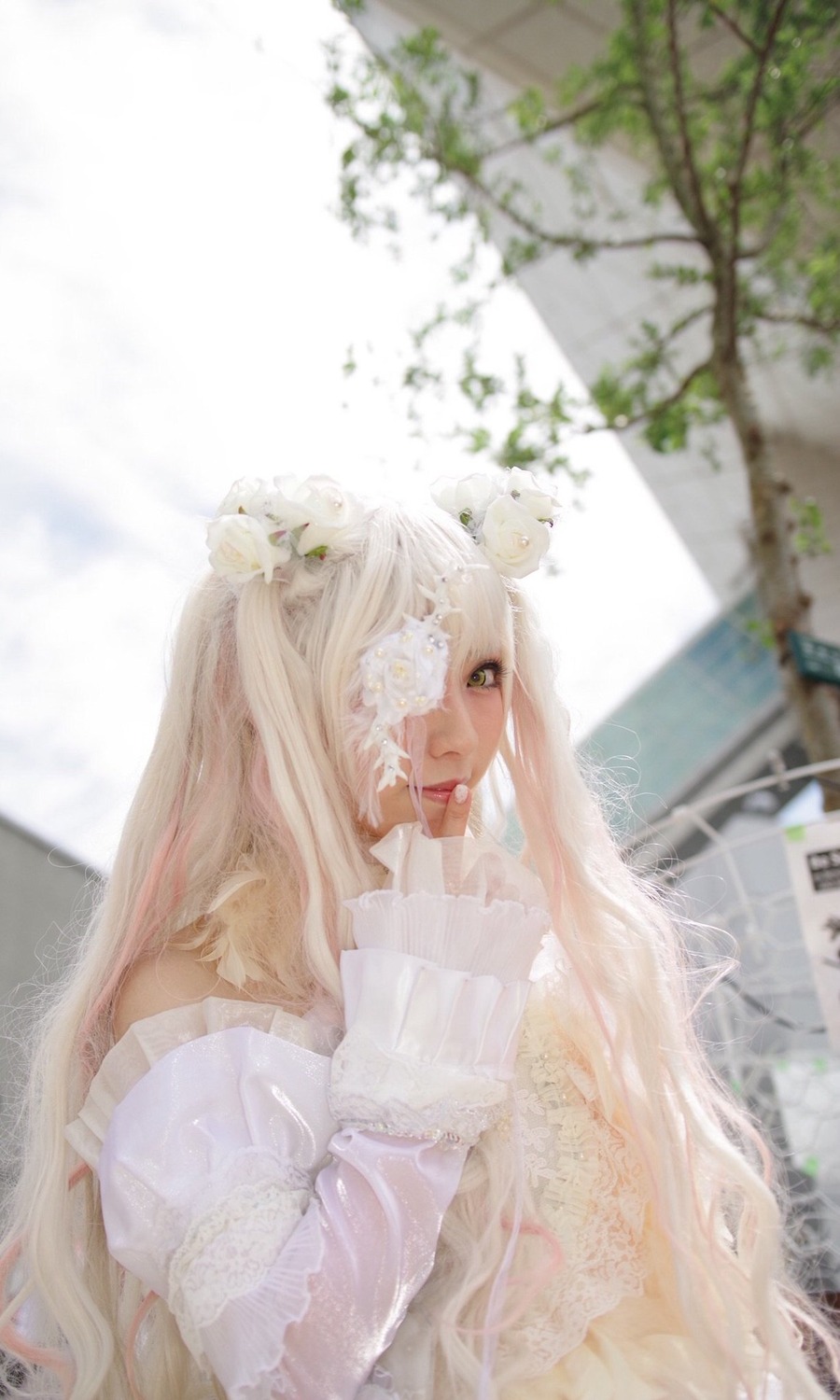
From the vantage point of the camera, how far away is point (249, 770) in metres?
1.22

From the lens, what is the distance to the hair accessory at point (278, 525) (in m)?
1.13

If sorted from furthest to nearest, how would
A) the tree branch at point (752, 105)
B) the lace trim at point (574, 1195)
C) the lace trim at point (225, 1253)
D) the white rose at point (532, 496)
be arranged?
the tree branch at point (752, 105) < the white rose at point (532, 496) < the lace trim at point (574, 1195) < the lace trim at point (225, 1253)

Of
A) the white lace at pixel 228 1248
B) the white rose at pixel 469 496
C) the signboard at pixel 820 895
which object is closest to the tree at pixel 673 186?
the signboard at pixel 820 895

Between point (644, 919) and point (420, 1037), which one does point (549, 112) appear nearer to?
point (644, 919)

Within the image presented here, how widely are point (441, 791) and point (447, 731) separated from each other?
0.21 feet

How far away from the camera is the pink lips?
3.74 feet

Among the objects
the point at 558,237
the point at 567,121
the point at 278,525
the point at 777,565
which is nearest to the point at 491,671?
the point at 278,525

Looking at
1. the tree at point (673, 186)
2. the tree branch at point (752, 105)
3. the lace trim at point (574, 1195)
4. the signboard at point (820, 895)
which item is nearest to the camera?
the lace trim at point (574, 1195)

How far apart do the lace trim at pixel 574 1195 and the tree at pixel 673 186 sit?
49.8 inches

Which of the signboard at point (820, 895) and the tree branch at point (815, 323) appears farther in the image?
the tree branch at point (815, 323)

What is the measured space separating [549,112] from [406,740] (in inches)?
113

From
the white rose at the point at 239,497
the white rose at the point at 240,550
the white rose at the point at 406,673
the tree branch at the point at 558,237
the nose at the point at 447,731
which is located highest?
the tree branch at the point at 558,237

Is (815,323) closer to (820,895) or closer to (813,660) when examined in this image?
(813,660)

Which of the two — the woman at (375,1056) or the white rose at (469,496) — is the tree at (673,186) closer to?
the white rose at (469,496)
